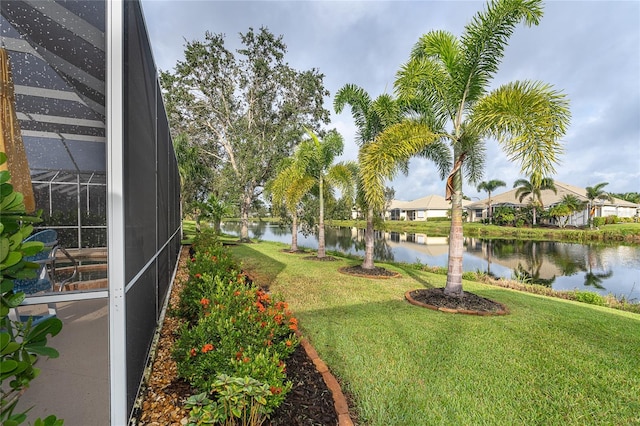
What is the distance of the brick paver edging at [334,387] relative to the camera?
218 centimetres

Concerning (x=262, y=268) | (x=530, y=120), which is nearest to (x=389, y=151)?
(x=530, y=120)

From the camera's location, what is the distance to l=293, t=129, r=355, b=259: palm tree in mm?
10258

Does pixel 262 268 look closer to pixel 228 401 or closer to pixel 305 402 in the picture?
pixel 305 402

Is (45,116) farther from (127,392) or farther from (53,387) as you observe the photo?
(127,392)

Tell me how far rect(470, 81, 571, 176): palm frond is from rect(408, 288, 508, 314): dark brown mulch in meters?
2.39

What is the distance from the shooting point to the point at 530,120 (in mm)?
4582

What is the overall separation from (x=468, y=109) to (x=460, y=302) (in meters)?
3.81

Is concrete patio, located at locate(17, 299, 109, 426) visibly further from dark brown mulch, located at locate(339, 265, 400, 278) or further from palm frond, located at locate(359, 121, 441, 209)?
dark brown mulch, located at locate(339, 265, 400, 278)

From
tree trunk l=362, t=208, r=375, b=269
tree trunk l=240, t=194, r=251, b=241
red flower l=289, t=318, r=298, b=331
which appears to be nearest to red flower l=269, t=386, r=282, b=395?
red flower l=289, t=318, r=298, b=331

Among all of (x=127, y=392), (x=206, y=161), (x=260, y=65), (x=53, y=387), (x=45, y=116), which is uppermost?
(x=260, y=65)

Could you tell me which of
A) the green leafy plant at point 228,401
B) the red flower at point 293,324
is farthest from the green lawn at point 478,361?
the green leafy plant at point 228,401

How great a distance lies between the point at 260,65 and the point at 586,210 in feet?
137

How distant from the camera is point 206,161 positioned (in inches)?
787

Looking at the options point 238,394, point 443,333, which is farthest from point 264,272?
point 238,394
